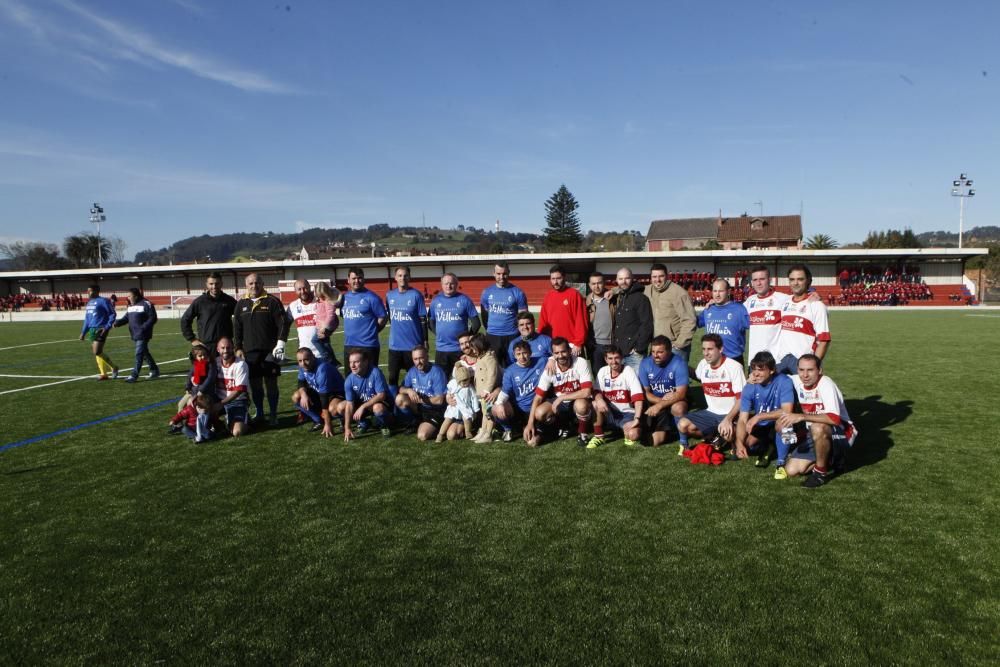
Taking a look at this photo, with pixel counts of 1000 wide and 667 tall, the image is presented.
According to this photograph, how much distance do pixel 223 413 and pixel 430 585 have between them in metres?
4.85

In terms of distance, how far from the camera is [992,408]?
24.7 feet

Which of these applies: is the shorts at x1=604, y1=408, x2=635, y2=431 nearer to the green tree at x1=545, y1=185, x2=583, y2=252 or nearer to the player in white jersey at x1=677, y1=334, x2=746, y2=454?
the player in white jersey at x1=677, y1=334, x2=746, y2=454

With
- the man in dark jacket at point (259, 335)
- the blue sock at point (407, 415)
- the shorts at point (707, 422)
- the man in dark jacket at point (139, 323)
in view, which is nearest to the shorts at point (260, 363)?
the man in dark jacket at point (259, 335)

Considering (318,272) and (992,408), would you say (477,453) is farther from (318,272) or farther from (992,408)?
(318,272)

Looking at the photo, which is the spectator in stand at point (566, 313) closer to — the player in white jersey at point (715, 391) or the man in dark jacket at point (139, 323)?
the player in white jersey at point (715, 391)

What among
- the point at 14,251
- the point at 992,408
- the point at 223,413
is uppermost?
the point at 14,251

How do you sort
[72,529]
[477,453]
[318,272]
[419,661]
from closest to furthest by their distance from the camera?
[419,661]
[72,529]
[477,453]
[318,272]

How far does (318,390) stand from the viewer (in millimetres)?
6930

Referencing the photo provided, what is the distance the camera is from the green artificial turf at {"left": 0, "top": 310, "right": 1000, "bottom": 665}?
2.81 metres

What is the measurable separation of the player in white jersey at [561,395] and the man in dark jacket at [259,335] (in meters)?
3.29

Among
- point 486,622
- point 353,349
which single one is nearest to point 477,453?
point 353,349

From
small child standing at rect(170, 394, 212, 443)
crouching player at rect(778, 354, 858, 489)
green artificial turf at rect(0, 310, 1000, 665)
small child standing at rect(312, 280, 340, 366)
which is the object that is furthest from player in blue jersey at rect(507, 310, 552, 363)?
small child standing at rect(170, 394, 212, 443)

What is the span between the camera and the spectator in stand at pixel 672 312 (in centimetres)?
680

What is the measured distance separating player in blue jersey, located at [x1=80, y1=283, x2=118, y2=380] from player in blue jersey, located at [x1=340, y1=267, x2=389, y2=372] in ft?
22.5
